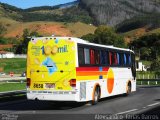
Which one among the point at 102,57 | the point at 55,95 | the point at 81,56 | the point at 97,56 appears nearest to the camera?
the point at 55,95

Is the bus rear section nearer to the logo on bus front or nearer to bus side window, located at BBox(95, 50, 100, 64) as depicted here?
the logo on bus front

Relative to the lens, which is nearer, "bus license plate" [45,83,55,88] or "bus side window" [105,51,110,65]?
"bus license plate" [45,83,55,88]

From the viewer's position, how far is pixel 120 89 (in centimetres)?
2753

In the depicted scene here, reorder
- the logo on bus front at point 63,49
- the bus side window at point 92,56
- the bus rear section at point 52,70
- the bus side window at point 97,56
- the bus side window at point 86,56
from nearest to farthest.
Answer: the bus rear section at point 52,70
the logo on bus front at point 63,49
the bus side window at point 86,56
the bus side window at point 92,56
the bus side window at point 97,56

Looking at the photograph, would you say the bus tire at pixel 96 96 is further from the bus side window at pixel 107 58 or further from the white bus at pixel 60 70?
the bus side window at pixel 107 58

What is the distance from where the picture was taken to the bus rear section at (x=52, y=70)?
66.3 feet

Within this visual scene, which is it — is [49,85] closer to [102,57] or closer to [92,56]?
[92,56]

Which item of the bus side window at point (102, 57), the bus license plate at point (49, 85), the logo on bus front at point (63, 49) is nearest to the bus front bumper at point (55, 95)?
the bus license plate at point (49, 85)

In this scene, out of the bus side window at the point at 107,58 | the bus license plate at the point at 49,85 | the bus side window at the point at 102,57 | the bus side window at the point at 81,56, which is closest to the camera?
the bus license plate at the point at 49,85

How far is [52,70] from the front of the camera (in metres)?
20.5

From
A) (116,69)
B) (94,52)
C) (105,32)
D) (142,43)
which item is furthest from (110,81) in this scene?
(142,43)

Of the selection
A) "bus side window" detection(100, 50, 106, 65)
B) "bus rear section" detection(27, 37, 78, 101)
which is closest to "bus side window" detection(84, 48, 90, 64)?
"bus rear section" detection(27, 37, 78, 101)

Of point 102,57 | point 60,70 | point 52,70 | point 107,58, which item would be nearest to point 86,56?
point 60,70

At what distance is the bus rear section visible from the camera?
20203 mm
